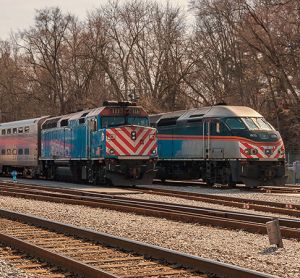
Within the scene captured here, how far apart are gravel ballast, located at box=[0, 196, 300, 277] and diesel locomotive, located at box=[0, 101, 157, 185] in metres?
9.04

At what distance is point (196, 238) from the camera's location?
9.80m

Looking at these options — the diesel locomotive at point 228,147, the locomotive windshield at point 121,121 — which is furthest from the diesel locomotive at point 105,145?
the diesel locomotive at point 228,147

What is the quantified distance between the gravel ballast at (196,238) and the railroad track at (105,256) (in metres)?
0.69

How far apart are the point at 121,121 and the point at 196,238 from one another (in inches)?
591

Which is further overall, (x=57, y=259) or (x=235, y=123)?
(x=235, y=123)

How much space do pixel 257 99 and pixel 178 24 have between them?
35.4 feet

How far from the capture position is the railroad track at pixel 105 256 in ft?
22.7

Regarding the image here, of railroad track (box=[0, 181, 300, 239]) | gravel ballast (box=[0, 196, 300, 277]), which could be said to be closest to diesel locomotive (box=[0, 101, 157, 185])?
railroad track (box=[0, 181, 300, 239])

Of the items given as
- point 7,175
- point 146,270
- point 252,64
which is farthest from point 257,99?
point 146,270

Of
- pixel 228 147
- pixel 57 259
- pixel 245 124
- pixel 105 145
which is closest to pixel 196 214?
pixel 57 259

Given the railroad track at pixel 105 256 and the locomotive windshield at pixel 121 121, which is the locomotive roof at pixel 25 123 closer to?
the locomotive windshield at pixel 121 121

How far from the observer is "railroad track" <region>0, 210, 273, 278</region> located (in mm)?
6914

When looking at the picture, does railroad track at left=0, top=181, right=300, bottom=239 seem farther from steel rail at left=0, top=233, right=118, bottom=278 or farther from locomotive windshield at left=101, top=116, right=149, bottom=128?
locomotive windshield at left=101, top=116, right=149, bottom=128

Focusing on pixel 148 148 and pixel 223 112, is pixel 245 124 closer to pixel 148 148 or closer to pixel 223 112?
pixel 223 112
